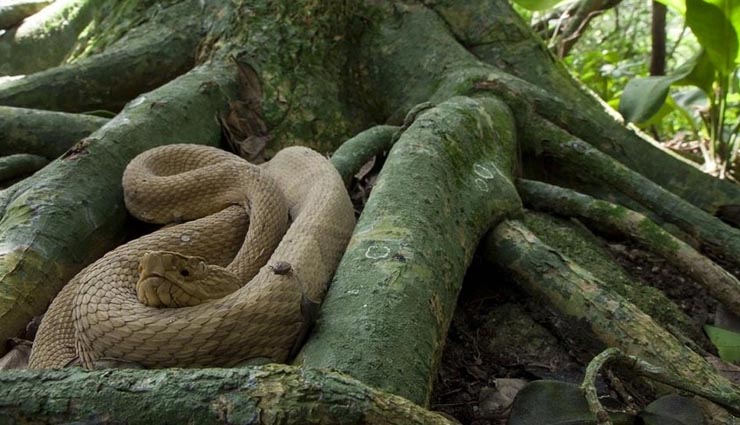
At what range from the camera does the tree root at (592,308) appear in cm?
219

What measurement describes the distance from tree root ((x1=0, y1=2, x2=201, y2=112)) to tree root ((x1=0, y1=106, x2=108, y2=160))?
414 mm

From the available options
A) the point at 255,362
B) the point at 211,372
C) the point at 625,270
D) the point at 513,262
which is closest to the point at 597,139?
the point at 625,270

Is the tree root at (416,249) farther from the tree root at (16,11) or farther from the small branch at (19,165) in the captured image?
the tree root at (16,11)

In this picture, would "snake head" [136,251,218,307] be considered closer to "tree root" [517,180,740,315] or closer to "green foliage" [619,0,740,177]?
"tree root" [517,180,740,315]

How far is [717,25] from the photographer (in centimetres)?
357

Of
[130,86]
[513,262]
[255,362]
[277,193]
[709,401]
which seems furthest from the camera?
[130,86]

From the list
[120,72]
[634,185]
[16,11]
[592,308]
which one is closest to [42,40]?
[16,11]

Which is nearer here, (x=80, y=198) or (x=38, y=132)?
(x=80, y=198)

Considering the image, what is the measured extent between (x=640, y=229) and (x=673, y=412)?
136 centimetres

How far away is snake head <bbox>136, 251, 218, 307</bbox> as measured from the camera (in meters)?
2.02

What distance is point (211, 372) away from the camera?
1.40 m

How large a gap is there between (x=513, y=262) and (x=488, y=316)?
0.87ft

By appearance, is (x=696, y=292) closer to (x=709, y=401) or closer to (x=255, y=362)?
(x=709, y=401)

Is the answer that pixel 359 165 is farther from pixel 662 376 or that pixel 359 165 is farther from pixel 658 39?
pixel 658 39
